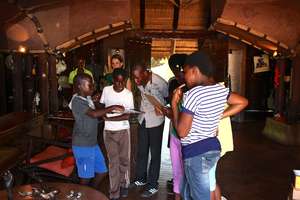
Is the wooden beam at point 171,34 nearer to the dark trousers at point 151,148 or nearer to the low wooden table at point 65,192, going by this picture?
the dark trousers at point 151,148

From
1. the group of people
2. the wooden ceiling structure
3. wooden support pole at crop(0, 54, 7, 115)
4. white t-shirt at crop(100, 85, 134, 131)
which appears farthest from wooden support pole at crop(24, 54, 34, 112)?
white t-shirt at crop(100, 85, 134, 131)

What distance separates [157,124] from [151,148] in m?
0.27

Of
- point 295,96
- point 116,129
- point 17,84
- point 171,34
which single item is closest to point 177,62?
point 116,129

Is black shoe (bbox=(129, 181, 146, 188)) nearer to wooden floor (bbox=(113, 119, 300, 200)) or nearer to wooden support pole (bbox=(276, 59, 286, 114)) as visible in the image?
wooden floor (bbox=(113, 119, 300, 200))

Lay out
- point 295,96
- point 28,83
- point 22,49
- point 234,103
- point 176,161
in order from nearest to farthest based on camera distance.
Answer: point 234,103, point 176,161, point 22,49, point 28,83, point 295,96

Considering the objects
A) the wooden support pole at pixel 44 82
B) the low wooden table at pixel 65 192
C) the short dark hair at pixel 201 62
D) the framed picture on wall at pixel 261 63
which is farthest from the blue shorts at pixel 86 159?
the framed picture on wall at pixel 261 63

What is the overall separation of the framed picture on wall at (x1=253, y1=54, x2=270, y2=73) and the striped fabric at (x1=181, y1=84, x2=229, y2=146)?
7698mm

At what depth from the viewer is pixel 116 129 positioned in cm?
352

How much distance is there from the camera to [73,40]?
22.7 feet

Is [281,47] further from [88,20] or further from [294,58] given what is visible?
[88,20]

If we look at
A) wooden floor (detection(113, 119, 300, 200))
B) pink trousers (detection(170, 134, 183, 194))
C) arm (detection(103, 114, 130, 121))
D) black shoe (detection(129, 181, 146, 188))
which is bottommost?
wooden floor (detection(113, 119, 300, 200))

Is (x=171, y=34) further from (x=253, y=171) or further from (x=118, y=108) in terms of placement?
(x=118, y=108)

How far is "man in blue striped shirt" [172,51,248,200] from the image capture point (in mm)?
2350

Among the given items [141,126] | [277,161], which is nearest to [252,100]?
[277,161]
